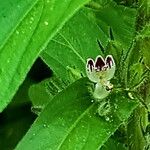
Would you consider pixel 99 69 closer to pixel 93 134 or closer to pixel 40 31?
pixel 93 134

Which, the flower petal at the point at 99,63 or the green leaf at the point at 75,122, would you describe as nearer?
the green leaf at the point at 75,122

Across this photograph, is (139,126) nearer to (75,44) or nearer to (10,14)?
(75,44)

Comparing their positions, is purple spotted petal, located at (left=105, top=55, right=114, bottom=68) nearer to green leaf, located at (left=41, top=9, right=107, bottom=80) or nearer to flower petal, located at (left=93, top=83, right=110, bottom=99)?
flower petal, located at (left=93, top=83, right=110, bottom=99)

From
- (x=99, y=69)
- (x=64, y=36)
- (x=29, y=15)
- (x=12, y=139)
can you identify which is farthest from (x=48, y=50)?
(x=12, y=139)

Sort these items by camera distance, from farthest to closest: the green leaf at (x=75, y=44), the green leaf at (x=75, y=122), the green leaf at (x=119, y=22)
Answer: the green leaf at (x=75, y=44) < the green leaf at (x=119, y=22) < the green leaf at (x=75, y=122)

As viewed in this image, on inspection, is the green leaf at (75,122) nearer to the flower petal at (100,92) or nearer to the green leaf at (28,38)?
the flower petal at (100,92)

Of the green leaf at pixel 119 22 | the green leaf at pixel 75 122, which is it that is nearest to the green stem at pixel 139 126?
the green leaf at pixel 75 122
